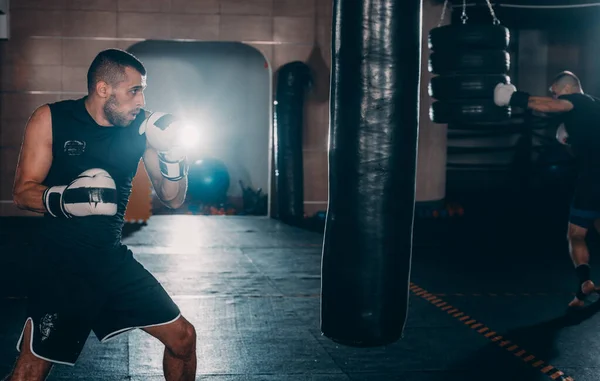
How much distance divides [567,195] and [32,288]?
12.8 metres

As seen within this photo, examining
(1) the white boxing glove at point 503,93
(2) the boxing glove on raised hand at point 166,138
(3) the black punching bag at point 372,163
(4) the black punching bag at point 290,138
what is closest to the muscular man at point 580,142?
(1) the white boxing glove at point 503,93

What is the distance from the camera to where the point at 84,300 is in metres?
2.97

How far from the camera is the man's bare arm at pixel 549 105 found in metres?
5.70

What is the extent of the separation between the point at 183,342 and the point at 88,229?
0.63 m

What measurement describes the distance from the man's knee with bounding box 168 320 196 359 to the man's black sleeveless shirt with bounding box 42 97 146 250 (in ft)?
1.55

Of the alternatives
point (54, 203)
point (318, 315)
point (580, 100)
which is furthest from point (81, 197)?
point (580, 100)

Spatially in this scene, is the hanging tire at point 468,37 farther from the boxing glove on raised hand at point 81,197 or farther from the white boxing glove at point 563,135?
the boxing glove on raised hand at point 81,197

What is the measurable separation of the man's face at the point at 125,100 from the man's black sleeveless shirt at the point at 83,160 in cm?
6

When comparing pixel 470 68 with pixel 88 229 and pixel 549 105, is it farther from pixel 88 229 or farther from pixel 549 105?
pixel 88 229

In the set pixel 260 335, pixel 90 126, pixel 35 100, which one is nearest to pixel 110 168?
pixel 90 126

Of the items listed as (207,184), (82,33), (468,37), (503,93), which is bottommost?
(207,184)

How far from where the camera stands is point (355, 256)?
435cm

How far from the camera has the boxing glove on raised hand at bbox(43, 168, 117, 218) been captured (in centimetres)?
296

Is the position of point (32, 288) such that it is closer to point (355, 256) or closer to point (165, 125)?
point (165, 125)
